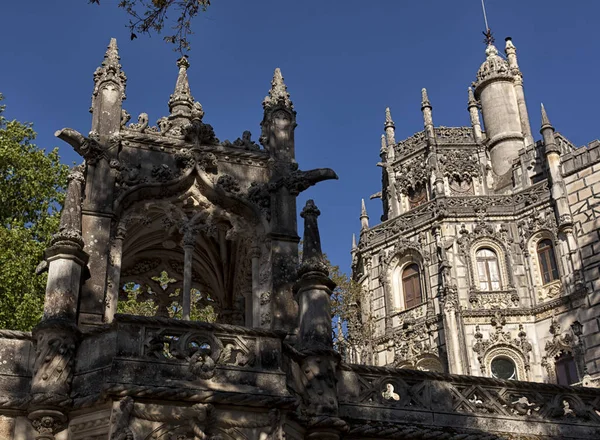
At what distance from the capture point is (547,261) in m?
39.6

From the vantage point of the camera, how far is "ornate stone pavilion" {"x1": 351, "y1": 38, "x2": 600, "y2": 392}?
37.4 meters

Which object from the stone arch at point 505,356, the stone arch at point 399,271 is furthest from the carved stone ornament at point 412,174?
the stone arch at point 505,356

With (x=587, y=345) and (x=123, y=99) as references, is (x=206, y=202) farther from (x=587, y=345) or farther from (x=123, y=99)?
(x=587, y=345)

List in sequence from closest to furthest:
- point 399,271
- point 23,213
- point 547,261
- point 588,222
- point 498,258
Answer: point 23,213, point 588,222, point 547,261, point 498,258, point 399,271

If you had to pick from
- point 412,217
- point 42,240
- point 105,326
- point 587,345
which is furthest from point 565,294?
point 105,326

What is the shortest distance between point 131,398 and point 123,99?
258 inches

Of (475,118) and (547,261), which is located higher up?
(475,118)

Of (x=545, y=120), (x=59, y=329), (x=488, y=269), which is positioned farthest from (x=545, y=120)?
(x=59, y=329)

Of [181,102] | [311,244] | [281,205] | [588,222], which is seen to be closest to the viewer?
[311,244]

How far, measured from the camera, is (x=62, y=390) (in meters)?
10.4

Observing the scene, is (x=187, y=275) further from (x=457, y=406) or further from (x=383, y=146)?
(x=383, y=146)

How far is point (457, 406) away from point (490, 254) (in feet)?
98.2

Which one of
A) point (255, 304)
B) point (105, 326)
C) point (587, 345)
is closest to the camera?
point (105, 326)

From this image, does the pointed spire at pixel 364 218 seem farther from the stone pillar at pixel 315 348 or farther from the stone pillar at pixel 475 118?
the stone pillar at pixel 315 348
